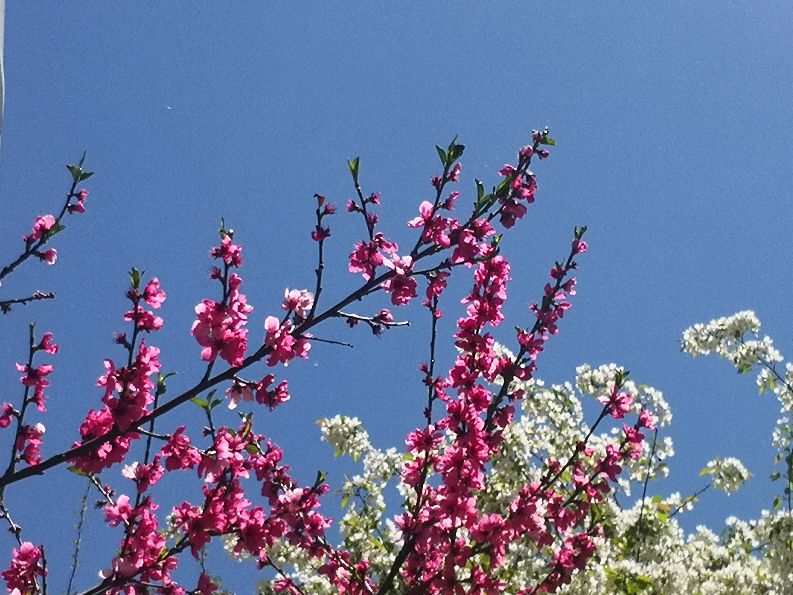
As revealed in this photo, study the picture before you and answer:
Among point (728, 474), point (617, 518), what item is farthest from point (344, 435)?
point (728, 474)

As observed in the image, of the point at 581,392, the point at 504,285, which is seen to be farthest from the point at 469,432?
the point at 581,392

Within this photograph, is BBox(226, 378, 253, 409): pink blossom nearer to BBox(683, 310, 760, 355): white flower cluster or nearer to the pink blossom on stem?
the pink blossom on stem

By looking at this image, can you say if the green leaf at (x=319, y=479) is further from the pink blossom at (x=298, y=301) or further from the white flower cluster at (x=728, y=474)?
the white flower cluster at (x=728, y=474)

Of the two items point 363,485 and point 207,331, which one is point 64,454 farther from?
point 363,485

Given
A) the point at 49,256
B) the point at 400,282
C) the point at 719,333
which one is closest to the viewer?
the point at 400,282

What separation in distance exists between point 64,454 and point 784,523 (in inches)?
195

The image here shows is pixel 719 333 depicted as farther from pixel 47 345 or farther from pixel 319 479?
→ pixel 47 345

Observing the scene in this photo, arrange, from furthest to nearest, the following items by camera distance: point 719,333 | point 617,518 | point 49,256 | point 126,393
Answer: point 719,333 → point 617,518 → point 49,256 → point 126,393

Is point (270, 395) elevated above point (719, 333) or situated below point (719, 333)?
below

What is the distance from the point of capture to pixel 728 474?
741 centimetres

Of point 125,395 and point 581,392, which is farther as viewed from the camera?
point 581,392

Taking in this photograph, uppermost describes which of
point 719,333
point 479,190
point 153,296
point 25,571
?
point 719,333

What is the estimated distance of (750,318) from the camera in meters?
7.58

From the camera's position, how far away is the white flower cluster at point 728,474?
24.2 ft
